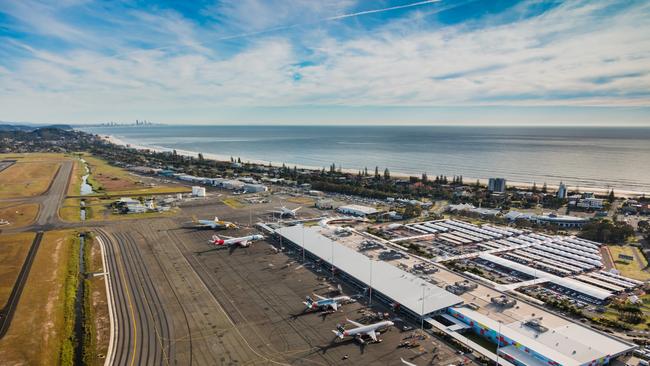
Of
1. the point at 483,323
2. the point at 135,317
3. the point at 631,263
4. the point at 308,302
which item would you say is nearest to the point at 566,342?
the point at 483,323

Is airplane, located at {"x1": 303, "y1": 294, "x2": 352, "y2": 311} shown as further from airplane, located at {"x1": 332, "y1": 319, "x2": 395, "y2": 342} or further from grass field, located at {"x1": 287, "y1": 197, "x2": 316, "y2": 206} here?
grass field, located at {"x1": 287, "y1": 197, "x2": 316, "y2": 206}

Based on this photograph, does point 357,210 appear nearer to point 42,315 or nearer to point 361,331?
point 361,331

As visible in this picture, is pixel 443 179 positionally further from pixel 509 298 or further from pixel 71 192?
pixel 71 192

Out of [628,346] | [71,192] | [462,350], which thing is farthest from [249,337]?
[71,192]

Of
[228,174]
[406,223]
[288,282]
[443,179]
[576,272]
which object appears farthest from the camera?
[228,174]

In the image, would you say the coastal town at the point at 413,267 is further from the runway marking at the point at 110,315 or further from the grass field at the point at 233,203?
the grass field at the point at 233,203

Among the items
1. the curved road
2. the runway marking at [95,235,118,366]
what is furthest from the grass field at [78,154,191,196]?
the curved road
